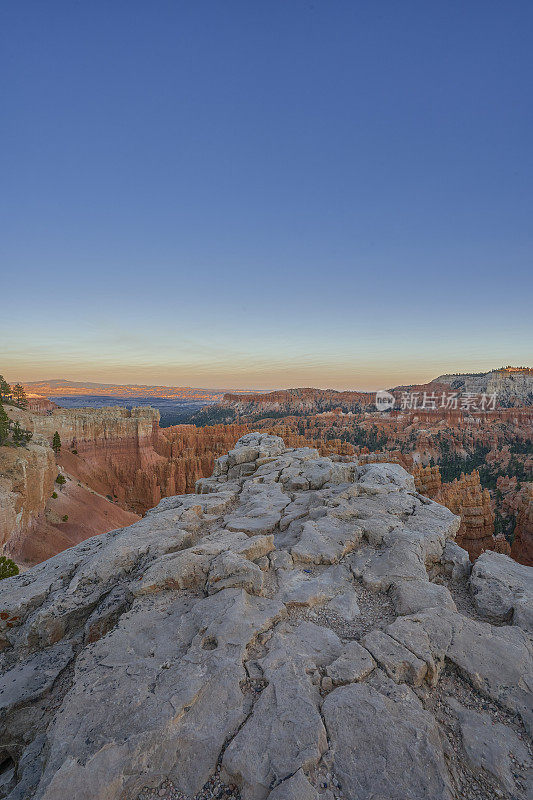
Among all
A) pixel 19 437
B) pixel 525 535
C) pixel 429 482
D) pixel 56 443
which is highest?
pixel 19 437

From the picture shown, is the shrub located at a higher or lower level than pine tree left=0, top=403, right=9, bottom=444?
lower

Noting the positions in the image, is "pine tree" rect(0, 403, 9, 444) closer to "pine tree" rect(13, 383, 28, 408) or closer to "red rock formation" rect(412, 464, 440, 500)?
"pine tree" rect(13, 383, 28, 408)

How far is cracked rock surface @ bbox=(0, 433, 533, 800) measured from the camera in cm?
300

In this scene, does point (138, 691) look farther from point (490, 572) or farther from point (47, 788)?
point (490, 572)

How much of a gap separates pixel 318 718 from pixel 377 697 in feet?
2.30

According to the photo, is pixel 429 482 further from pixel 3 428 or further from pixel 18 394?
pixel 18 394

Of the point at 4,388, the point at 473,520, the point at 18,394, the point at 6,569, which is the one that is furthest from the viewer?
the point at 18,394

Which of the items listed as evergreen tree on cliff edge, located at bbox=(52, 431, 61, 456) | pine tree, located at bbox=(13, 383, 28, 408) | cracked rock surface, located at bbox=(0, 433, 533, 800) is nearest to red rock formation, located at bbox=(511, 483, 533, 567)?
cracked rock surface, located at bbox=(0, 433, 533, 800)

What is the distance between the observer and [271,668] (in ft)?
13.1

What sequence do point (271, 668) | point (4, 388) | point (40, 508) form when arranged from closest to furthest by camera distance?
1. point (271, 668)
2. point (40, 508)
3. point (4, 388)

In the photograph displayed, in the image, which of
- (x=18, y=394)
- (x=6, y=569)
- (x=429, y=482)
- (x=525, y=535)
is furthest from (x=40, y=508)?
(x=525, y=535)

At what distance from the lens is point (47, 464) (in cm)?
2686

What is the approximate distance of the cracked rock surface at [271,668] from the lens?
118 inches

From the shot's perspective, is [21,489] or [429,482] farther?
[429,482]
